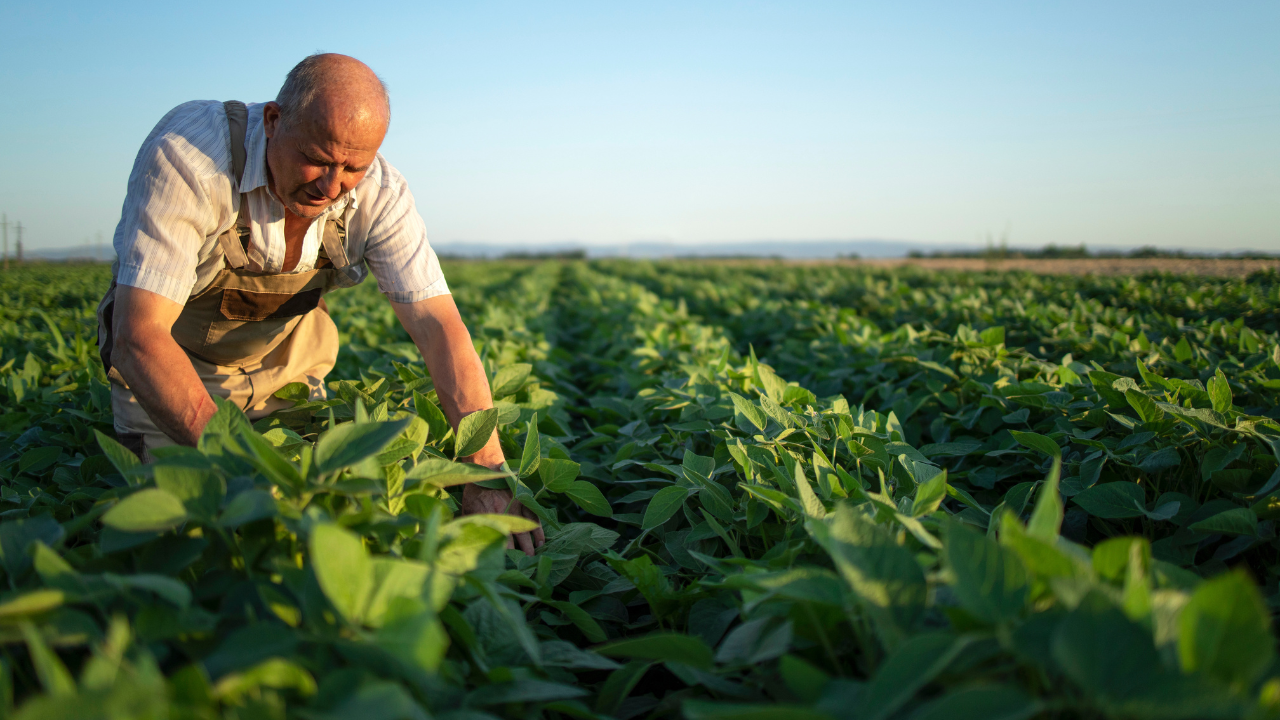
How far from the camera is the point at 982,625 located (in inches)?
35.3

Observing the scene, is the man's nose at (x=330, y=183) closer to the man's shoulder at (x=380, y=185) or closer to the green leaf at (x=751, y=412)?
the man's shoulder at (x=380, y=185)

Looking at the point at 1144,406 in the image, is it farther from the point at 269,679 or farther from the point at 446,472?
the point at 269,679

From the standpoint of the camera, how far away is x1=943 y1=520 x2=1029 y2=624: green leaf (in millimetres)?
869

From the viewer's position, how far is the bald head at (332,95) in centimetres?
182

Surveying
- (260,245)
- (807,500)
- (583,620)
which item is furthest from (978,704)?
(260,245)

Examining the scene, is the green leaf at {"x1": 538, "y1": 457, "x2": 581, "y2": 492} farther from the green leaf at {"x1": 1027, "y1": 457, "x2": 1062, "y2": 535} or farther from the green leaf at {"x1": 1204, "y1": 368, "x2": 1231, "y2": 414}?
the green leaf at {"x1": 1204, "y1": 368, "x2": 1231, "y2": 414}

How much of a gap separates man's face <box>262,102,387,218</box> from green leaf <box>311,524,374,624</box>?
1338 mm

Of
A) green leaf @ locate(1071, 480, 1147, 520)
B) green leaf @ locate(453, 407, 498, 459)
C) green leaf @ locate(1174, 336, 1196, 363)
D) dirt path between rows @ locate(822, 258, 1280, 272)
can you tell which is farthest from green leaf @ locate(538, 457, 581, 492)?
dirt path between rows @ locate(822, 258, 1280, 272)

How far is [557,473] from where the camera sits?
6.36 feet

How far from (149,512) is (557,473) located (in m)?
1.06

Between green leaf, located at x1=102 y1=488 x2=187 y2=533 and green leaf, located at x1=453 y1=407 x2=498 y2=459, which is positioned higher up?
green leaf, located at x1=102 y1=488 x2=187 y2=533

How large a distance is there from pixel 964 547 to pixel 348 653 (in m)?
0.83

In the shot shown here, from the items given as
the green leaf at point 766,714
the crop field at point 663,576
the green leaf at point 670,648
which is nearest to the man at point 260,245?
the crop field at point 663,576

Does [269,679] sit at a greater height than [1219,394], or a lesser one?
lesser
